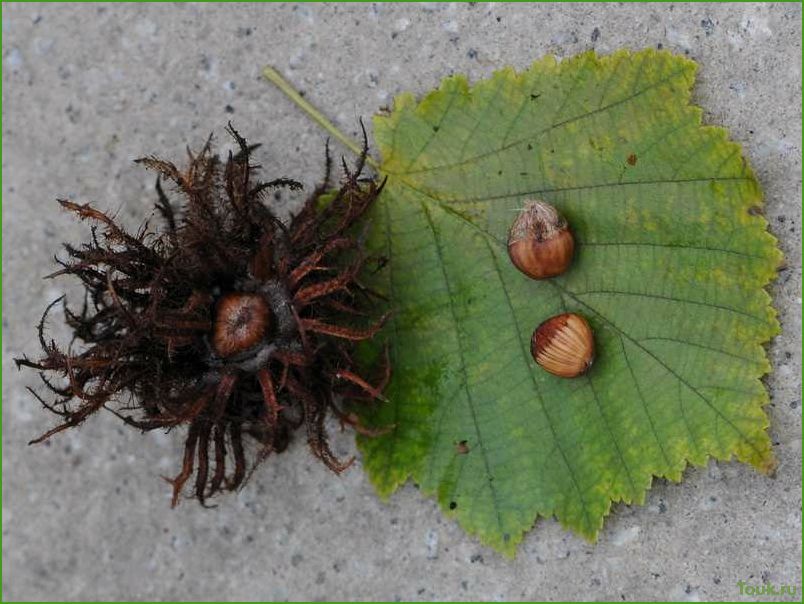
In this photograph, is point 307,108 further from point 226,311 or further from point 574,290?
point 574,290

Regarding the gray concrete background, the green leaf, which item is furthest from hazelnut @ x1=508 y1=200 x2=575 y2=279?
the gray concrete background

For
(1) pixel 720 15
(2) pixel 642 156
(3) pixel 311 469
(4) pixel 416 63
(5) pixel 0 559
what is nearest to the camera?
(2) pixel 642 156

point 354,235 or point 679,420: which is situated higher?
point 354,235

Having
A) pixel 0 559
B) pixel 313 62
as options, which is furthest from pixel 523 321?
pixel 0 559

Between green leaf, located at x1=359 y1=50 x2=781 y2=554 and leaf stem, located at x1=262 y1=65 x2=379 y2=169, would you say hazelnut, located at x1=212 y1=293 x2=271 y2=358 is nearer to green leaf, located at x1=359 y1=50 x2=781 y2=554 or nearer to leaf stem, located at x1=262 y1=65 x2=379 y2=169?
green leaf, located at x1=359 y1=50 x2=781 y2=554

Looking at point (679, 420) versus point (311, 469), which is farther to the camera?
point (311, 469)

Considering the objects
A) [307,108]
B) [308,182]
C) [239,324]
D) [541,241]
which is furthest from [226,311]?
[541,241]

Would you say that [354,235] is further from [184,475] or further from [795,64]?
[795,64]
